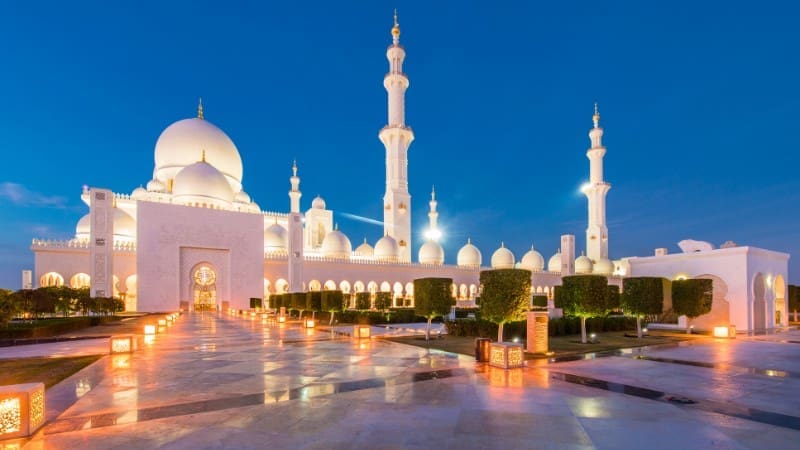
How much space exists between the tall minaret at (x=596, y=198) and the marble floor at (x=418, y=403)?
4081cm

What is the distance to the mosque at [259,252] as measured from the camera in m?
20.2

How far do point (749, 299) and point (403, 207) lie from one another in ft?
93.1

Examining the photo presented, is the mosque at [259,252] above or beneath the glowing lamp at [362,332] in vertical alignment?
above

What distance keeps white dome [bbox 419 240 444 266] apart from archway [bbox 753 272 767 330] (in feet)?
96.5

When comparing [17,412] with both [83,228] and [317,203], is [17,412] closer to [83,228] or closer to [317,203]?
[83,228]

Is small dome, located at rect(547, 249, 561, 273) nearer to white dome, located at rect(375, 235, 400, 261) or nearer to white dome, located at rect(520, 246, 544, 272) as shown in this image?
white dome, located at rect(520, 246, 544, 272)

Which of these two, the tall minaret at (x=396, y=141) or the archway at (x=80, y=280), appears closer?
the archway at (x=80, y=280)

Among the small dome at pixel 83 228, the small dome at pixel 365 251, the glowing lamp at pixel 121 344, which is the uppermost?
the small dome at pixel 83 228

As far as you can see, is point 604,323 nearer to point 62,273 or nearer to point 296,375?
point 296,375

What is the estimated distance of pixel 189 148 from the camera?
3781 cm

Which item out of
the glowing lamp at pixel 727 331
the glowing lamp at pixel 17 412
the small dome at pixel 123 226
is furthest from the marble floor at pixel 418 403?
the small dome at pixel 123 226

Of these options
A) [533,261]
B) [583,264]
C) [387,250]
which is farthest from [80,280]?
[583,264]

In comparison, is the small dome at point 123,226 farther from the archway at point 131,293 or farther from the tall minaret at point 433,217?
the tall minaret at point 433,217

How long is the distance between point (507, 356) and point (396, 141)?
33801 mm
